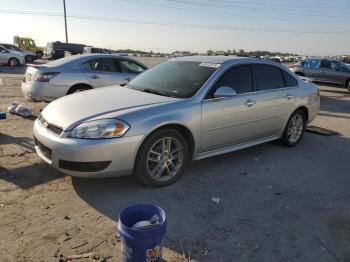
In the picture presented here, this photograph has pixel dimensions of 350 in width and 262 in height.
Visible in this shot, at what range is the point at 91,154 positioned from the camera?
13.5ft

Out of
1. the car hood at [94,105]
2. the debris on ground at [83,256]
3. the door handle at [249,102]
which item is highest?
the car hood at [94,105]

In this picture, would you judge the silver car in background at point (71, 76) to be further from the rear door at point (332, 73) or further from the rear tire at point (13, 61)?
the rear tire at point (13, 61)

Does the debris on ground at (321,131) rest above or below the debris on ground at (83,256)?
below

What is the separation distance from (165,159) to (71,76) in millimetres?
4670

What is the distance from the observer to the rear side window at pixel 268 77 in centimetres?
605

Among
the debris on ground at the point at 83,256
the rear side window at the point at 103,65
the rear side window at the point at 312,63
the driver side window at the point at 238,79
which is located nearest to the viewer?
the debris on ground at the point at 83,256

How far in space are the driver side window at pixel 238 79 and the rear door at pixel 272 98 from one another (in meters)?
0.16

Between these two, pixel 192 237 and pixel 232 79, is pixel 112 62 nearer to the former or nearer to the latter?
pixel 232 79

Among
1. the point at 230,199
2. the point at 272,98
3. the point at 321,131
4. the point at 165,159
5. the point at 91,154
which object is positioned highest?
the point at 272,98

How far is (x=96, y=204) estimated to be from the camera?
419 cm

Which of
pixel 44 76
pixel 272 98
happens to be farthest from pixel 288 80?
pixel 44 76

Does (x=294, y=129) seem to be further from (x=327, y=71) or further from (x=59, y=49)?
(x=59, y=49)

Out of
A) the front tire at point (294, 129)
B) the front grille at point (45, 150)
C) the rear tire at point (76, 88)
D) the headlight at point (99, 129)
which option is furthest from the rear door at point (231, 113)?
the rear tire at point (76, 88)

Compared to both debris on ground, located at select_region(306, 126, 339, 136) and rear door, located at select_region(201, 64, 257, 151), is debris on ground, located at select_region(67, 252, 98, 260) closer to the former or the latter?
rear door, located at select_region(201, 64, 257, 151)
